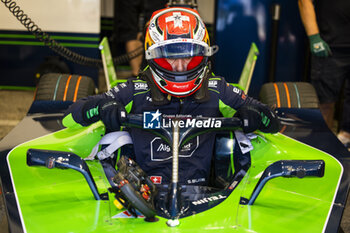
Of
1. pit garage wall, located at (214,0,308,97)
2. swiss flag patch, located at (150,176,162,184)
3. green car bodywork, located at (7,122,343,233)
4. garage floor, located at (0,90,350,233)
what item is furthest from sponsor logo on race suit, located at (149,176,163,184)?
pit garage wall, located at (214,0,308,97)

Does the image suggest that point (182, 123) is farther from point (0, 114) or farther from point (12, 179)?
point (0, 114)

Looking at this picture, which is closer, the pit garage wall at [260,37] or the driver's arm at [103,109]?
the driver's arm at [103,109]

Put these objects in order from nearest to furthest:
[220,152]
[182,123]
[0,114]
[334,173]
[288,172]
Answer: [288,172] < [182,123] < [334,173] < [220,152] < [0,114]

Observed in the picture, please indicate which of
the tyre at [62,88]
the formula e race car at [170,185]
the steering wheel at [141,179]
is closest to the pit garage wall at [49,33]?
the tyre at [62,88]

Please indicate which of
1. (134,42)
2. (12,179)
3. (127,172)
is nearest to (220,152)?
(127,172)

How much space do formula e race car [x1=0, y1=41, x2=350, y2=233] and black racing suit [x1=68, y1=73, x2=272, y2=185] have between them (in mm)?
101

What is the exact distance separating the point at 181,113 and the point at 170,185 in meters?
0.68

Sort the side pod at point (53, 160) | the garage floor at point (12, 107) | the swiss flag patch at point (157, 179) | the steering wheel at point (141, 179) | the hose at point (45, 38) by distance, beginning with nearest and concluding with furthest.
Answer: the steering wheel at point (141, 179) → the side pod at point (53, 160) → the swiss flag patch at point (157, 179) → the hose at point (45, 38) → the garage floor at point (12, 107)

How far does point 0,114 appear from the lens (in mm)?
5129

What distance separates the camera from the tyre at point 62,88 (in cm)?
323

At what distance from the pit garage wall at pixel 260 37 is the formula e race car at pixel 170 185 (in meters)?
3.09

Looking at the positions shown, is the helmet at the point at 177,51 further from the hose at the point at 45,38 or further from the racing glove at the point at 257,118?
the hose at the point at 45,38

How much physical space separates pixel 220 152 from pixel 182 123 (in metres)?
0.66

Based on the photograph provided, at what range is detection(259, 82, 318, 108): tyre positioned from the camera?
3.23m
